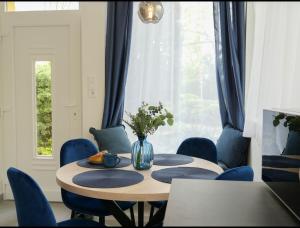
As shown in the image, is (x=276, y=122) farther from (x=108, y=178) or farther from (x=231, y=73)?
(x=231, y=73)

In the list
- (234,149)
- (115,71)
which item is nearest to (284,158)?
(234,149)

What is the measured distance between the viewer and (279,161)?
151 centimetres

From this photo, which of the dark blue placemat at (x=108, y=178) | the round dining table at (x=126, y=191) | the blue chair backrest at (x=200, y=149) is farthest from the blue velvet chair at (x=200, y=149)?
the dark blue placemat at (x=108, y=178)

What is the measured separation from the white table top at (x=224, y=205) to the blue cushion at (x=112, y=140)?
191cm

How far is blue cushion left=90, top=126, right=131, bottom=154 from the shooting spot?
3.40m

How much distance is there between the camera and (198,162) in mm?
2533

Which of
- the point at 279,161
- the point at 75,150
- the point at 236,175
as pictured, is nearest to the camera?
the point at 279,161

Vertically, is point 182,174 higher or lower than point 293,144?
lower

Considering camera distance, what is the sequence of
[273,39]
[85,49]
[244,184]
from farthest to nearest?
[85,49], [273,39], [244,184]

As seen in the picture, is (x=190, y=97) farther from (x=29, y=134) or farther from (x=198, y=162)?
(x=29, y=134)

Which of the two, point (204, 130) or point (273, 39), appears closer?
point (273, 39)

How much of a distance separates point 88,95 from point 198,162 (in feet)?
5.58

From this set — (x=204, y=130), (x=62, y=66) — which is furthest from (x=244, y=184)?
(x=62, y=66)

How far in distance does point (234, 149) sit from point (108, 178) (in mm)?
1673
